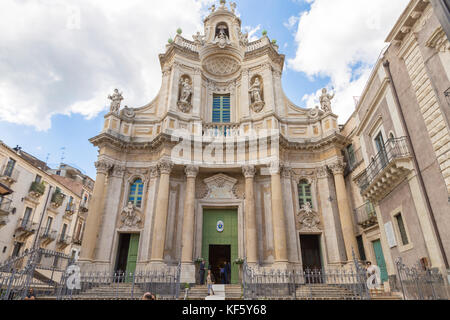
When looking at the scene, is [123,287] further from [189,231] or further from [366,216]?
[366,216]

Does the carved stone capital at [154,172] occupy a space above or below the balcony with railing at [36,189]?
below

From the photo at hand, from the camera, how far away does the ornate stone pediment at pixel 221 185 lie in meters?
17.6

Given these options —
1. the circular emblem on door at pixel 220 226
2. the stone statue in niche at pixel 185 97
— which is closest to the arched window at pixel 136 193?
the circular emblem on door at pixel 220 226

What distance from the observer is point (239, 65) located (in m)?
21.7

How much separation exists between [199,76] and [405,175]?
15.0 m

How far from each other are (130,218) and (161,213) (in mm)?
2350

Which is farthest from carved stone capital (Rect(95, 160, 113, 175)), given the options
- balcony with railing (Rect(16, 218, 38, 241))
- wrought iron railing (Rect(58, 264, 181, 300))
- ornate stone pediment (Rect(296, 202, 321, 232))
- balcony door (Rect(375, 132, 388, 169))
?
balcony door (Rect(375, 132, 388, 169))

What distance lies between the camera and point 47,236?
81.1 feet

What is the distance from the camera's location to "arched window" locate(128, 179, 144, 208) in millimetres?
17219

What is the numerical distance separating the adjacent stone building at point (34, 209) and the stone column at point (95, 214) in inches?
277

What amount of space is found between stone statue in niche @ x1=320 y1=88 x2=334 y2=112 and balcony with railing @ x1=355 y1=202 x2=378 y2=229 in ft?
22.6

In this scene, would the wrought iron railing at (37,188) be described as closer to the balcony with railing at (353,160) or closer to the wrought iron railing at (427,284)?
the balcony with railing at (353,160)
